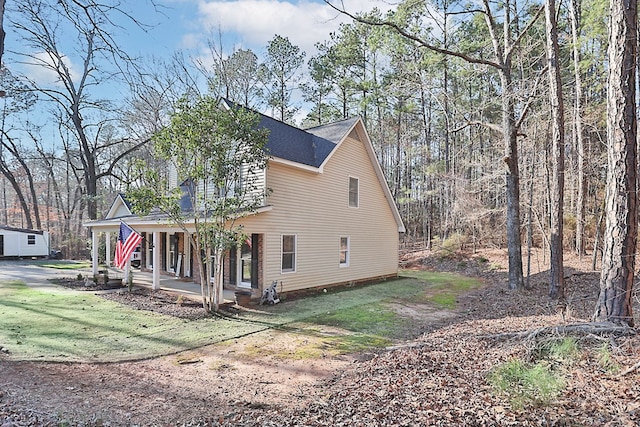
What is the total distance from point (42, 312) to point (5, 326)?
54.1 inches

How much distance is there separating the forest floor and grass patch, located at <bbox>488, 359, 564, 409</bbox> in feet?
0.07

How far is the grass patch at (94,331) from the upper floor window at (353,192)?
24.5 ft

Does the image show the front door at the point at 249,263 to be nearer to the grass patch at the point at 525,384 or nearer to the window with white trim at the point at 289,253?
the window with white trim at the point at 289,253

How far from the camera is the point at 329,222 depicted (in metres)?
12.9

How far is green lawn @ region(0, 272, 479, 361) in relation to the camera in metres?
6.36

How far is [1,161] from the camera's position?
25.5m

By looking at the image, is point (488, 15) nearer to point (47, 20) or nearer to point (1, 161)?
point (47, 20)

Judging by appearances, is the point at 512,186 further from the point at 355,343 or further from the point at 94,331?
the point at 94,331

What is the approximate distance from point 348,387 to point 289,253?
705 cm

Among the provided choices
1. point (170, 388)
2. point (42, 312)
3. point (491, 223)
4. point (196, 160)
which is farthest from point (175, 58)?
point (491, 223)

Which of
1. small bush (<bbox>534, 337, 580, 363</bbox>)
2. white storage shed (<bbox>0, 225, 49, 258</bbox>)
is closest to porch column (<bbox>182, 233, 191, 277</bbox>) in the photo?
small bush (<bbox>534, 337, 580, 363</bbox>)

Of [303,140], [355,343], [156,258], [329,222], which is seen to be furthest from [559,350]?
[303,140]

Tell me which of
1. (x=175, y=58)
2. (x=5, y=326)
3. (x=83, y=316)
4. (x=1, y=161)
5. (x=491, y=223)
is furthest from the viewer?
(x=1, y=161)

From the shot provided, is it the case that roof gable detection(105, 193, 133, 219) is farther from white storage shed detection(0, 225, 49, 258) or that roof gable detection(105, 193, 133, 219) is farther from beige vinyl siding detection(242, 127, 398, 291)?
white storage shed detection(0, 225, 49, 258)
